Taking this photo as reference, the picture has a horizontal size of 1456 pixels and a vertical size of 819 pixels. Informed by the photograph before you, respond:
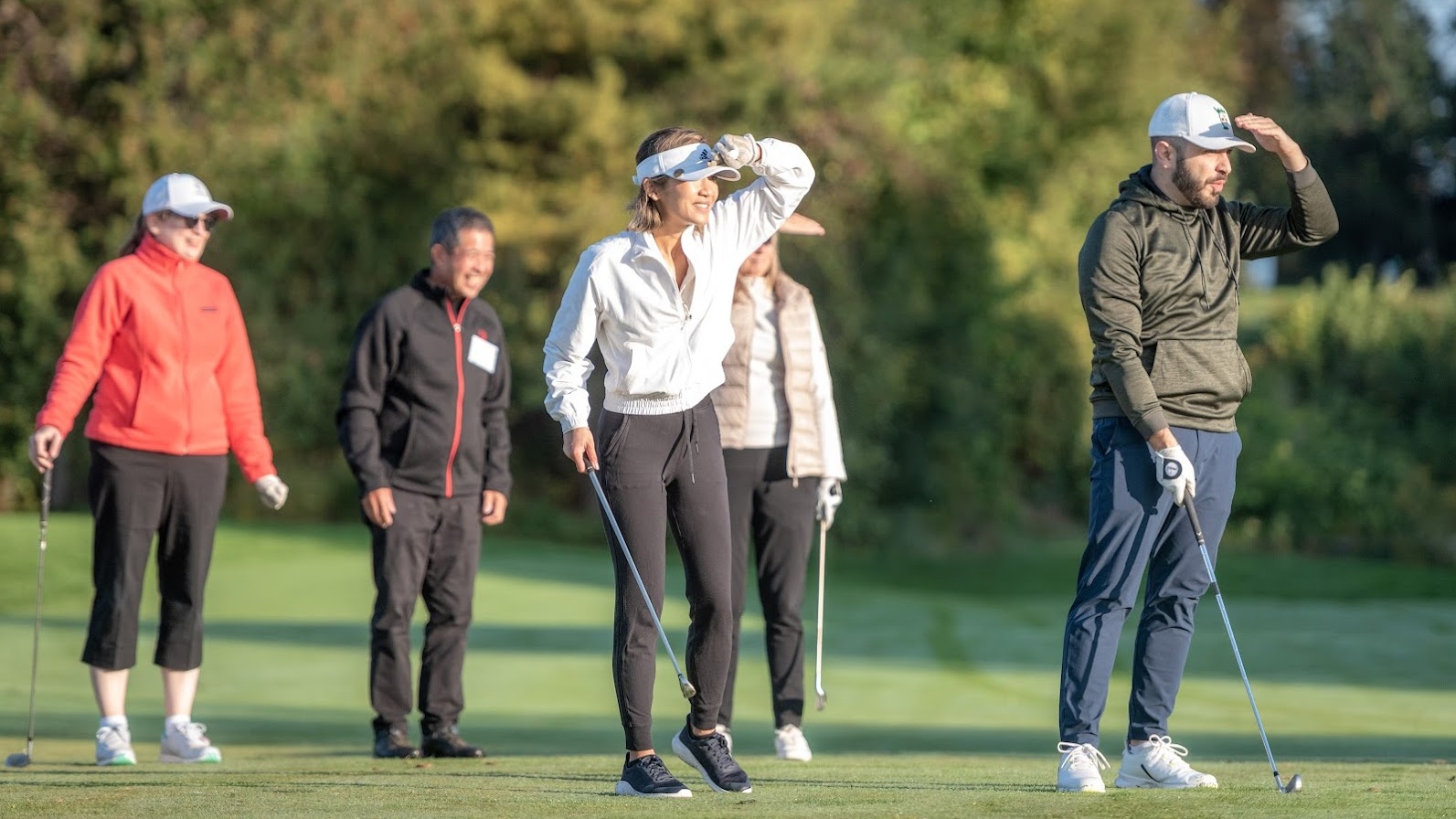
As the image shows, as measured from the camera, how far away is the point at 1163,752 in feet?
18.6

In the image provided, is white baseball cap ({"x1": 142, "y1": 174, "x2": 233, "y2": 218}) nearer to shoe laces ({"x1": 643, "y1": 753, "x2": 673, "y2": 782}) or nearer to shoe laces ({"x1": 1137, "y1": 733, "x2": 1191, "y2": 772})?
shoe laces ({"x1": 643, "y1": 753, "x2": 673, "y2": 782})

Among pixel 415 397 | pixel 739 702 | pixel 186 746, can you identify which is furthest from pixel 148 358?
pixel 739 702

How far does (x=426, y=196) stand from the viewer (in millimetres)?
27484

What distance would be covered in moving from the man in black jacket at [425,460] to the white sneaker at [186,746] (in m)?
0.67

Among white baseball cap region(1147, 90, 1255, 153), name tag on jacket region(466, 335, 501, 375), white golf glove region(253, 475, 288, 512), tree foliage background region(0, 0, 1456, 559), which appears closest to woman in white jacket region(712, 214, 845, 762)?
name tag on jacket region(466, 335, 501, 375)

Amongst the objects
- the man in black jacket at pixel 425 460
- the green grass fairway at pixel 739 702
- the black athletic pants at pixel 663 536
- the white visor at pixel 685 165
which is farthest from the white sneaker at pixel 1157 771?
the man in black jacket at pixel 425 460

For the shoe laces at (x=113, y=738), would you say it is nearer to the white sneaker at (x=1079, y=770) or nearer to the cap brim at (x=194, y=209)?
the cap brim at (x=194, y=209)

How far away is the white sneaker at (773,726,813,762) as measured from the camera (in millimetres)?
7496

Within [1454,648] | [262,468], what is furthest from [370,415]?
[1454,648]

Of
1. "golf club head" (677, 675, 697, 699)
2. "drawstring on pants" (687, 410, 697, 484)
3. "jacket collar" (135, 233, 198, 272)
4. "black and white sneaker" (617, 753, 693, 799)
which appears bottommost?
"black and white sneaker" (617, 753, 693, 799)

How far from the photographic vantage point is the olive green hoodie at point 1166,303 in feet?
18.3

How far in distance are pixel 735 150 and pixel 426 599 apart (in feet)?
9.98

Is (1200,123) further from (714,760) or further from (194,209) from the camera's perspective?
(194,209)

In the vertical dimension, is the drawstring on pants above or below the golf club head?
above
